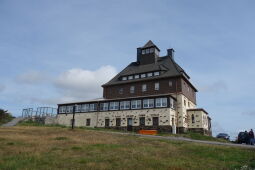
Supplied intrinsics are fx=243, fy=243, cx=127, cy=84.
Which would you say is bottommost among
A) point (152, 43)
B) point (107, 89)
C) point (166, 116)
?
point (166, 116)

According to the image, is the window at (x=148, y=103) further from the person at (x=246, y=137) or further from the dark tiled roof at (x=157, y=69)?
the person at (x=246, y=137)

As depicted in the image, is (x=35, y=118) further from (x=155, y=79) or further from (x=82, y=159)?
(x=82, y=159)

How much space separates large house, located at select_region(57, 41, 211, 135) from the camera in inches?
1588

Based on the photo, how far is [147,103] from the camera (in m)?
41.4

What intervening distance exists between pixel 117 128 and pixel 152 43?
64.9ft

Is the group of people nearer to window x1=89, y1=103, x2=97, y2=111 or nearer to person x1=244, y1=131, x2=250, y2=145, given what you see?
person x1=244, y1=131, x2=250, y2=145

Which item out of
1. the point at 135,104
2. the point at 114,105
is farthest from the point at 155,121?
the point at 114,105

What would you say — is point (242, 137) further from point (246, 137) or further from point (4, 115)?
point (4, 115)

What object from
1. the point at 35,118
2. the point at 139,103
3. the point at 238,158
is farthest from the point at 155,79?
the point at 238,158

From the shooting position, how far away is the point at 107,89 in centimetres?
5034

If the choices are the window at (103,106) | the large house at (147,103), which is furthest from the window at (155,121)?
the window at (103,106)

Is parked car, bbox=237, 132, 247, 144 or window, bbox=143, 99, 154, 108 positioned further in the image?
window, bbox=143, 99, 154, 108

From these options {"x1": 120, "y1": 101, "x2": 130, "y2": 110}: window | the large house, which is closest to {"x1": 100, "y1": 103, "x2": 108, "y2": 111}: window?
the large house

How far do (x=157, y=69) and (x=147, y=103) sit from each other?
7.79m
